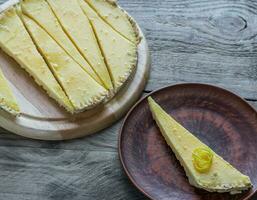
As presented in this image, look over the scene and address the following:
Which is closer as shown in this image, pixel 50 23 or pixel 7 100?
pixel 7 100

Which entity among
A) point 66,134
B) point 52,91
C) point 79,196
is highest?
point 52,91

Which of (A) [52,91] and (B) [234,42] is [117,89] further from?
(B) [234,42]

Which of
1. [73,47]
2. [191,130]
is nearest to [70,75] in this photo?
[73,47]

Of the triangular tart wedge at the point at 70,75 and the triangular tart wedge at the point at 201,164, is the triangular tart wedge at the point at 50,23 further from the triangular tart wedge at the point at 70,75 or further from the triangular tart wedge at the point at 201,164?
the triangular tart wedge at the point at 201,164

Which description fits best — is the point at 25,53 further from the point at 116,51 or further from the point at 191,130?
the point at 191,130

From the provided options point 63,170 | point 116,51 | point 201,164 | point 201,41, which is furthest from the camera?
point 201,41

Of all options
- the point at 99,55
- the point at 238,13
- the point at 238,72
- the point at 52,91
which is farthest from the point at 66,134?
the point at 238,13

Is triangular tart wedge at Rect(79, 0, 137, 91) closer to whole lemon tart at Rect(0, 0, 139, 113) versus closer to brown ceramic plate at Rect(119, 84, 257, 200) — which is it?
whole lemon tart at Rect(0, 0, 139, 113)
